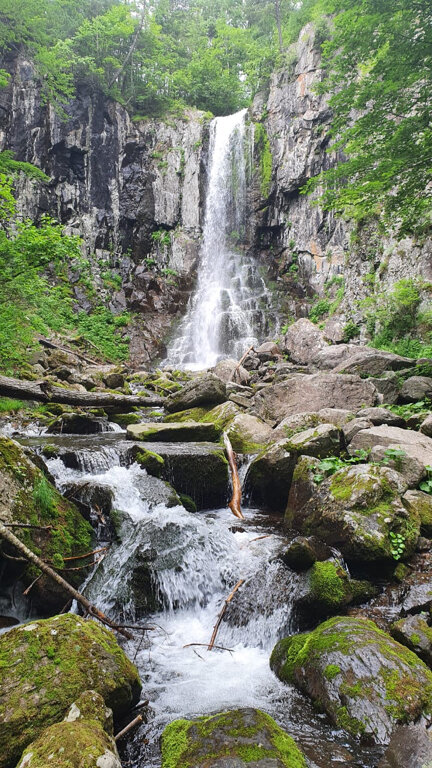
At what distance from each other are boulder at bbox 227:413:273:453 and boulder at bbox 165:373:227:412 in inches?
63.3

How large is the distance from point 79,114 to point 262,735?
36122mm

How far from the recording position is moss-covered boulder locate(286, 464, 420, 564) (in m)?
4.14

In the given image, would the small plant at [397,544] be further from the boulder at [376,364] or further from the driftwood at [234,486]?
the boulder at [376,364]

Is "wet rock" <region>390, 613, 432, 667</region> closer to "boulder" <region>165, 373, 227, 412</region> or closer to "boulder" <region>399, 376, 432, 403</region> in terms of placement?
"boulder" <region>399, 376, 432, 403</region>

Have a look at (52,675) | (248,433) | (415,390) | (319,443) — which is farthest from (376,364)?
(52,675)

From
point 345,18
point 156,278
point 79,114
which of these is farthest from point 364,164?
point 79,114

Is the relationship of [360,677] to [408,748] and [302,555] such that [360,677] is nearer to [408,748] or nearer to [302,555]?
[408,748]

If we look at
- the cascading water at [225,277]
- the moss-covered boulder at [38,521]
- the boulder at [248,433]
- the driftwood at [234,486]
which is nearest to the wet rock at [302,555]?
the driftwood at [234,486]

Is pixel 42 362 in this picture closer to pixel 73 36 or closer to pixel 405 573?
pixel 405 573

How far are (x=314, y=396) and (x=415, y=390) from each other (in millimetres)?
2021

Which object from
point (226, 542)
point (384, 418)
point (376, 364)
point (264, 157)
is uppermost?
point (264, 157)

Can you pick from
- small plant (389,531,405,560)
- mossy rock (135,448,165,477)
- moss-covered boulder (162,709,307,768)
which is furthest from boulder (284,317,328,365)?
moss-covered boulder (162,709,307,768)

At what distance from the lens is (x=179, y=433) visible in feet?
27.5

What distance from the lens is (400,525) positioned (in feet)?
14.1
